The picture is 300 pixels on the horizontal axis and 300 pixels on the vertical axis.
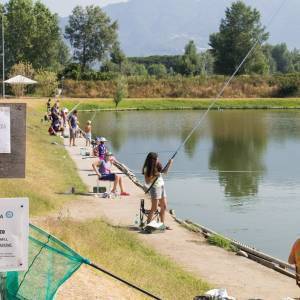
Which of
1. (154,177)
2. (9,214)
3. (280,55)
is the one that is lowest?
(154,177)

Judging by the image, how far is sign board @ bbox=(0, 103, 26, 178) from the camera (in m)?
6.93

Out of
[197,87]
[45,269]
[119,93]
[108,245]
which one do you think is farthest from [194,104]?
[45,269]

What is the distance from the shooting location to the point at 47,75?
60219 millimetres

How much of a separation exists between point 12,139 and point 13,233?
211 cm

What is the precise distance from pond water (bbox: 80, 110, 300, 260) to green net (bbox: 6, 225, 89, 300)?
775cm

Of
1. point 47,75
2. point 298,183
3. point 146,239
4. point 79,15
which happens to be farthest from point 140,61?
point 146,239

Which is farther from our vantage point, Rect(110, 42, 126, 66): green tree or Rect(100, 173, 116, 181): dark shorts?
Rect(110, 42, 126, 66): green tree

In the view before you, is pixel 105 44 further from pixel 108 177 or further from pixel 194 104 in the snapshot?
pixel 108 177

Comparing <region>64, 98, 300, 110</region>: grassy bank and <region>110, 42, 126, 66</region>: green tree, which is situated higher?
<region>110, 42, 126, 66</region>: green tree

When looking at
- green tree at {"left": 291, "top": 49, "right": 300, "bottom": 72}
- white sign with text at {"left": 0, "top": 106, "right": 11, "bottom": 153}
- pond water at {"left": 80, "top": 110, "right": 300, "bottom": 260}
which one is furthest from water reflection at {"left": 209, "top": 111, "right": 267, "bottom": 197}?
green tree at {"left": 291, "top": 49, "right": 300, "bottom": 72}

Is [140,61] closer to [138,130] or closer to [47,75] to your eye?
[47,75]

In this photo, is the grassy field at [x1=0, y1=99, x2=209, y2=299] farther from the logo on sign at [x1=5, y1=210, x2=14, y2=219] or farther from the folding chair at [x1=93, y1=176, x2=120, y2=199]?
the logo on sign at [x1=5, y1=210, x2=14, y2=219]

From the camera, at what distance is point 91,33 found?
91.4m

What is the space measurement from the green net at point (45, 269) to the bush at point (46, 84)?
179 ft
